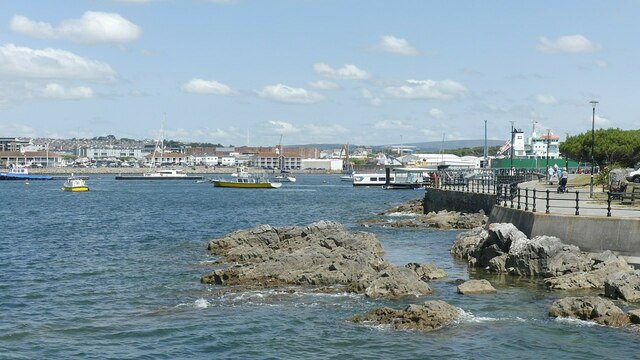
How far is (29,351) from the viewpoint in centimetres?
1908

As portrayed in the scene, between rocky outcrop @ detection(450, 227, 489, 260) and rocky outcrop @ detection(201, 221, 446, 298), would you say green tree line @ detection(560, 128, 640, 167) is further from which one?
rocky outcrop @ detection(201, 221, 446, 298)

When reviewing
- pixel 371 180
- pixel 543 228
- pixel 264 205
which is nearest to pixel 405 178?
pixel 371 180

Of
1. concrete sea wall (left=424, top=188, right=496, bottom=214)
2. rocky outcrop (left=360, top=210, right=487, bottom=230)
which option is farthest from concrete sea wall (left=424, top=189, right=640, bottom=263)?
concrete sea wall (left=424, top=188, right=496, bottom=214)

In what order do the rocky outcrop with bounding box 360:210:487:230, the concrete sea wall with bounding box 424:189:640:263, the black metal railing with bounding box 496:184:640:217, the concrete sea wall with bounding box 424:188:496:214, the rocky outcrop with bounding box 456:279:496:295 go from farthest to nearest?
the concrete sea wall with bounding box 424:188:496:214, the rocky outcrop with bounding box 360:210:487:230, the black metal railing with bounding box 496:184:640:217, the concrete sea wall with bounding box 424:189:640:263, the rocky outcrop with bounding box 456:279:496:295

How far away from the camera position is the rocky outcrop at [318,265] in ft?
80.0

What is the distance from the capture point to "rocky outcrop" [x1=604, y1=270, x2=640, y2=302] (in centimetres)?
2195

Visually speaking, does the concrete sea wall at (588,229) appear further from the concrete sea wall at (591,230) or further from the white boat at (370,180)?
the white boat at (370,180)

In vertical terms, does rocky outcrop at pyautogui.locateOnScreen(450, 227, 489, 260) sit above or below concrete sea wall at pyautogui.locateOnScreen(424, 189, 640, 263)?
below

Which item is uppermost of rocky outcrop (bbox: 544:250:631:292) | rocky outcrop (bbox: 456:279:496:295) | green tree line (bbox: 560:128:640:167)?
green tree line (bbox: 560:128:640:167)

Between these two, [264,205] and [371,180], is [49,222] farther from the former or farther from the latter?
[371,180]

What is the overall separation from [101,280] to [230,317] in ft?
31.6

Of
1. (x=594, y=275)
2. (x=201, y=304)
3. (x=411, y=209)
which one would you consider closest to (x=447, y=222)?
(x=411, y=209)

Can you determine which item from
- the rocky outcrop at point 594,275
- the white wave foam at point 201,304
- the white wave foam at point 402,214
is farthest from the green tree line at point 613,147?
the white wave foam at point 201,304

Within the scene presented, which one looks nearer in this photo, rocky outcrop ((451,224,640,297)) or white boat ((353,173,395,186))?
rocky outcrop ((451,224,640,297))
